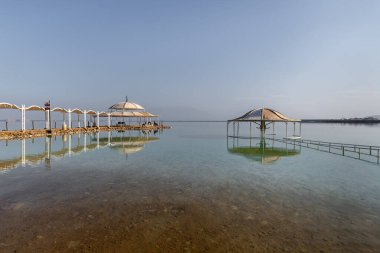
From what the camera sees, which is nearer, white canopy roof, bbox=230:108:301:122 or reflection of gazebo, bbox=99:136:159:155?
reflection of gazebo, bbox=99:136:159:155

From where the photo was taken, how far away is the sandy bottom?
545 centimetres

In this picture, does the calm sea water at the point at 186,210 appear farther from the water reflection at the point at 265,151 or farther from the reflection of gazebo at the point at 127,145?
the reflection of gazebo at the point at 127,145

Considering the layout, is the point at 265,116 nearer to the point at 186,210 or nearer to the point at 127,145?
the point at 127,145

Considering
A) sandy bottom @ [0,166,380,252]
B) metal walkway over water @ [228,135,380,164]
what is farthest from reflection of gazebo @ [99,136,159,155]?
metal walkway over water @ [228,135,380,164]

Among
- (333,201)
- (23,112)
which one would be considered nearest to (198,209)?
(333,201)

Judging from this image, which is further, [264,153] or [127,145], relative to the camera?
[127,145]

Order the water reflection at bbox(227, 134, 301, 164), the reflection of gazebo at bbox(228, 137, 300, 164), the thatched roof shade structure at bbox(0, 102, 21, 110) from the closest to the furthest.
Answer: the reflection of gazebo at bbox(228, 137, 300, 164) < the water reflection at bbox(227, 134, 301, 164) < the thatched roof shade structure at bbox(0, 102, 21, 110)

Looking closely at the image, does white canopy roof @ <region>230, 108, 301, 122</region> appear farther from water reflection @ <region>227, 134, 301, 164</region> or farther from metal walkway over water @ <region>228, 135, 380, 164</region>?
metal walkway over water @ <region>228, 135, 380, 164</region>

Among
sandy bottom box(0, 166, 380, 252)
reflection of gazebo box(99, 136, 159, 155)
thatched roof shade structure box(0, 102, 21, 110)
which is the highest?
thatched roof shade structure box(0, 102, 21, 110)

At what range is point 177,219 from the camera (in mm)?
6914

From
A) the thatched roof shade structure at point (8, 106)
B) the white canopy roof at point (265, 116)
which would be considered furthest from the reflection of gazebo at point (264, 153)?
the thatched roof shade structure at point (8, 106)

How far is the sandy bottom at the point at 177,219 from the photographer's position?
545cm

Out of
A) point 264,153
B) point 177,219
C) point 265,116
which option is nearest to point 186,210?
point 177,219

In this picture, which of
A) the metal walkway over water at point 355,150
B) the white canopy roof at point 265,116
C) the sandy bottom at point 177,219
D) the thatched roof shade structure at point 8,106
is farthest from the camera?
the white canopy roof at point 265,116
